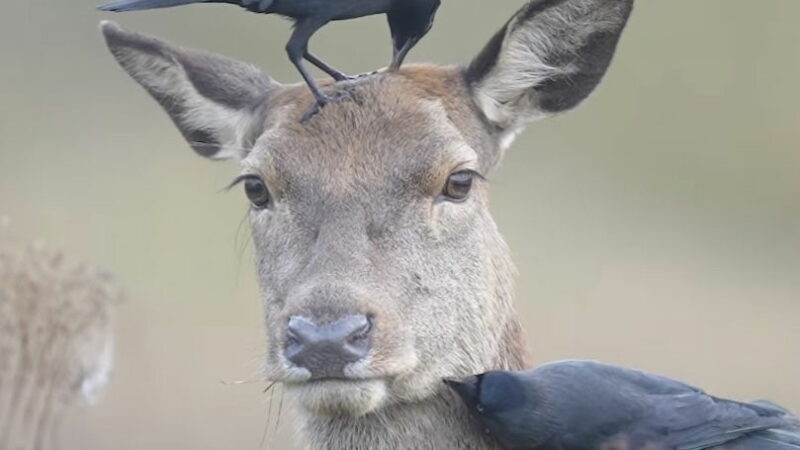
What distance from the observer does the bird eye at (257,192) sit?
8.16 m

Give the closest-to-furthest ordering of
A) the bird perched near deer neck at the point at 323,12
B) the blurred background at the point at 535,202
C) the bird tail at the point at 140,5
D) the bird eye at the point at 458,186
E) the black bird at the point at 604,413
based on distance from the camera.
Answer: the bird tail at the point at 140,5 → the bird perched near deer neck at the point at 323,12 → the black bird at the point at 604,413 → the bird eye at the point at 458,186 → the blurred background at the point at 535,202

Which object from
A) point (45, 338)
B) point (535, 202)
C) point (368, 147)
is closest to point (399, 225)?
point (368, 147)

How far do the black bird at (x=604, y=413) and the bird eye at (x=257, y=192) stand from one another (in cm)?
112

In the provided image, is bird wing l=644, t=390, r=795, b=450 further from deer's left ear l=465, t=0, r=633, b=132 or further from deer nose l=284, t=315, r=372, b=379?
deer's left ear l=465, t=0, r=633, b=132

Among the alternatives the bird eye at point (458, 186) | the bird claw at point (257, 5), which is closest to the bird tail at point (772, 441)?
the bird eye at point (458, 186)

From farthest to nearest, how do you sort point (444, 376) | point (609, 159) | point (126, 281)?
1. point (609, 159)
2. point (126, 281)
3. point (444, 376)

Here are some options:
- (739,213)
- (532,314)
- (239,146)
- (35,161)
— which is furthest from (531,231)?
(239,146)

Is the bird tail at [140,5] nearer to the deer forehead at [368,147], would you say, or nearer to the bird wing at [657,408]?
the deer forehead at [368,147]

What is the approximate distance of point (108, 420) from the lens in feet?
50.9

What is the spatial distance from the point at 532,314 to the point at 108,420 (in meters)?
3.98

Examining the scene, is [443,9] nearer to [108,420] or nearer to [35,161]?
[35,161]

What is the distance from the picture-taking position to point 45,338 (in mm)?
11844

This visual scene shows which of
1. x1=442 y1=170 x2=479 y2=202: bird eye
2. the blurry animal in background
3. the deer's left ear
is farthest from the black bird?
the blurry animal in background

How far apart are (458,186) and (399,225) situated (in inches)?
14.9
